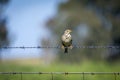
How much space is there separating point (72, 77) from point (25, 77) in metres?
0.68

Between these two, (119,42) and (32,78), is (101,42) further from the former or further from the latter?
(32,78)

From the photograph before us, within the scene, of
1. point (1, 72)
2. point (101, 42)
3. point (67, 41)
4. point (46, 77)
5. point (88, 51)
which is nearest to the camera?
point (1, 72)

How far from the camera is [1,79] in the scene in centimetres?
651

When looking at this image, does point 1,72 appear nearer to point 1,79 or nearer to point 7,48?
point 7,48

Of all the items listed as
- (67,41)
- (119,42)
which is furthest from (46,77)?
(119,42)

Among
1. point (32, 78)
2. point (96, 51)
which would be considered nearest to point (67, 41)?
point (32, 78)

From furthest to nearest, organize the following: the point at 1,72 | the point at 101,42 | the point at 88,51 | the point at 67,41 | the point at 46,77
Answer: the point at 101,42 < the point at 88,51 < the point at 46,77 < the point at 67,41 < the point at 1,72

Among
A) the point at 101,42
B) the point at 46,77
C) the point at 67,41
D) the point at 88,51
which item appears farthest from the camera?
the point at 101,42

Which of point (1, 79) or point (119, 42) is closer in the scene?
point (1, 79)

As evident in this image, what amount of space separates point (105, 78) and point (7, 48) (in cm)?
182

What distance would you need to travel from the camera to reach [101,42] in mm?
8039

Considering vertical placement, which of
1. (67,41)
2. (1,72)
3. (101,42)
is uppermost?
(101,42)

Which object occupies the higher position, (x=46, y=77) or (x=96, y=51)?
(x=96, y=51)

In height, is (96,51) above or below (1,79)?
above
